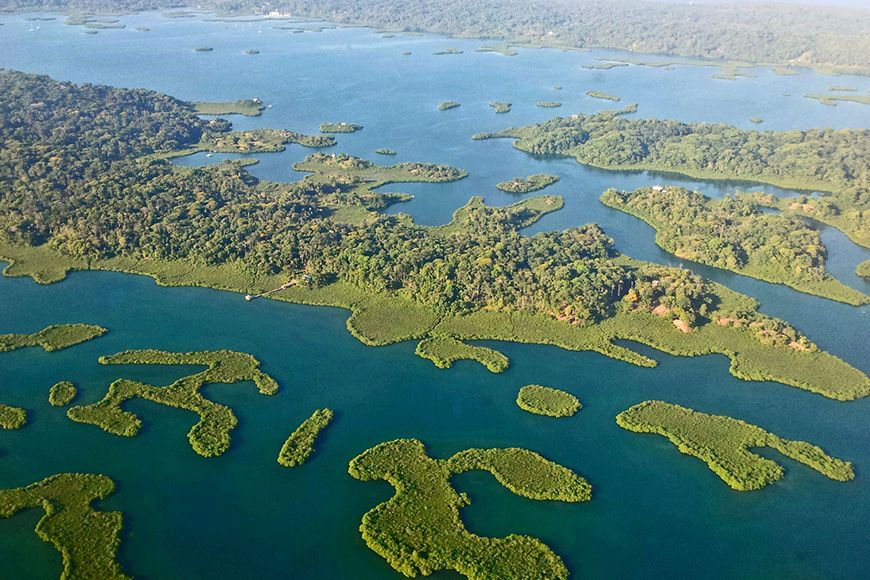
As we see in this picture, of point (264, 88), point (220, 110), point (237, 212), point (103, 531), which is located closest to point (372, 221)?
point (237, 212)

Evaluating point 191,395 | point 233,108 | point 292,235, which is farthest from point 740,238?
point 233,108

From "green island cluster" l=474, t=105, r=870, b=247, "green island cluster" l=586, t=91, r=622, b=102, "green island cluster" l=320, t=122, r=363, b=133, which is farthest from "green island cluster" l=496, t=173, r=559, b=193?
"green island cluster" l=586, t=91, r=622, b=102

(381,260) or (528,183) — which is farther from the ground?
(528,183)

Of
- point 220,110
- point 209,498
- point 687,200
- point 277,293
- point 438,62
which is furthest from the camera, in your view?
point 438,62

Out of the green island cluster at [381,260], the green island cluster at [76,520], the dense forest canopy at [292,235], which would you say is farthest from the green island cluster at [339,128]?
the green island cluster at [76,520]

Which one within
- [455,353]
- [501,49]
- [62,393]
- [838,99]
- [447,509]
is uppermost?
[501,49]

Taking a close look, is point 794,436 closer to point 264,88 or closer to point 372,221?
point 372,221

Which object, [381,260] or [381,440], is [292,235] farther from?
[381,440]
